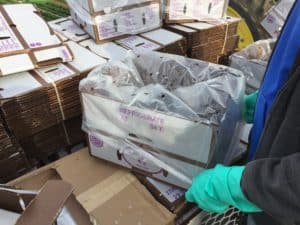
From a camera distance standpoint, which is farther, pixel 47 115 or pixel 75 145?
pixel 75 145

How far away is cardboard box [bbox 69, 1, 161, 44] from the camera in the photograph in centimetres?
178

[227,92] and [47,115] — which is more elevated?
[227,92]

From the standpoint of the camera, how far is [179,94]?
110cm

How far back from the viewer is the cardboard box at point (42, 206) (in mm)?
564

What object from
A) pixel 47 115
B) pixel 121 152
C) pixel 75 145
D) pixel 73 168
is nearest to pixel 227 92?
pixel 121 152

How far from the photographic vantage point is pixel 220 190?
2.94 feet

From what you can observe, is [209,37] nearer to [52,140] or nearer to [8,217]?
[52,140]

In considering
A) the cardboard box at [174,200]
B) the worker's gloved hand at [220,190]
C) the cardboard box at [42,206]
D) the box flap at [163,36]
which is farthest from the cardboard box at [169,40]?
the cardboard box at [42,206]

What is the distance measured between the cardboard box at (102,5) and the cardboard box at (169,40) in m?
0.23

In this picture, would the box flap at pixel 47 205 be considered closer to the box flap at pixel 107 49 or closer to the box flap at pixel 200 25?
the box flap at pixel 107 49

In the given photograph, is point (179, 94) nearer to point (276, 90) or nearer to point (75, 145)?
point (276, 90)

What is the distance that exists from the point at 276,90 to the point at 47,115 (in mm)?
1037

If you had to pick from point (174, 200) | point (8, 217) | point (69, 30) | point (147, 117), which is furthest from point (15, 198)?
point (69, 30)

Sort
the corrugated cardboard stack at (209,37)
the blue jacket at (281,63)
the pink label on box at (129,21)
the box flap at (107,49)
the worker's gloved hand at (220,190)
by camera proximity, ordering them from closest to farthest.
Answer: the blue jacket at (281,63) < the worker's gloved hand at (220,190) < the box flap at (107,49) < the pink label on box at (129,21) < the corrugated cardboard stack at (209,37)
